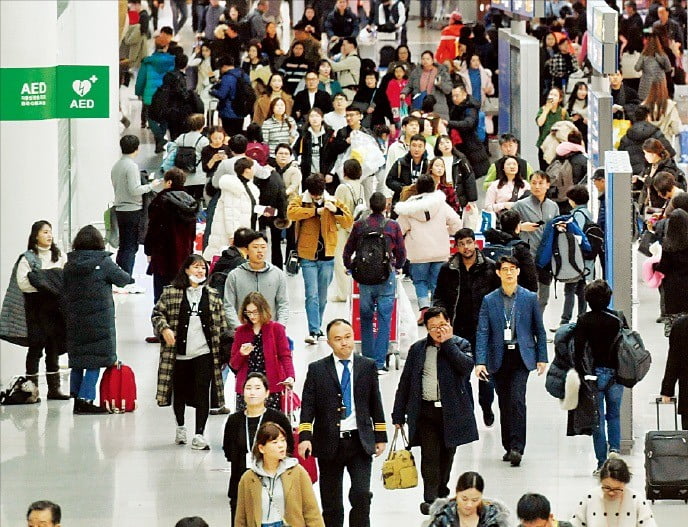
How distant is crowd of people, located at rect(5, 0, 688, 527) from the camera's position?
10.7 metres

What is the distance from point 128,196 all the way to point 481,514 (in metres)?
9.46

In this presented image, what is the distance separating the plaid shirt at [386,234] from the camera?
48.3ft

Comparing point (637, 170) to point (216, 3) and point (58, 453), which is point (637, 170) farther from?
point (216, 3)

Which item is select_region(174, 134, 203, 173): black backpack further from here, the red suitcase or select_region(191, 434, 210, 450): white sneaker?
select_region(191, 434, 210, 450): white sneaker

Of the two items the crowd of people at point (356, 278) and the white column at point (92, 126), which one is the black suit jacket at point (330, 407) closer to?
the crowd of people at point (356, 278)

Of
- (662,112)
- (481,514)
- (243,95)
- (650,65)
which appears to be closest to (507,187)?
(662,112)

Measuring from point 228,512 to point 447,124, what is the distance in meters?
10.9

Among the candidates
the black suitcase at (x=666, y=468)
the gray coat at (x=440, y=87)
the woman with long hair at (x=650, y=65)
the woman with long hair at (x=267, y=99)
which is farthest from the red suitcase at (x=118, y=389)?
the woman with long hair at (x=650, y=65)

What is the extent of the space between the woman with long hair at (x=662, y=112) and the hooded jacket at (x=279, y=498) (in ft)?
49.5

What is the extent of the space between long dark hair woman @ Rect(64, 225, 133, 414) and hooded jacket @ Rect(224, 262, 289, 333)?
3.43ft

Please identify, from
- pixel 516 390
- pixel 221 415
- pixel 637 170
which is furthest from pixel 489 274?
pixel 637 170

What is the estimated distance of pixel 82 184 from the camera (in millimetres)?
21016

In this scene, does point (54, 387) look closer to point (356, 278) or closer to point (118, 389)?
point (118, 389)

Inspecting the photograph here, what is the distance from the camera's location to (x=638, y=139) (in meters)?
20.9
